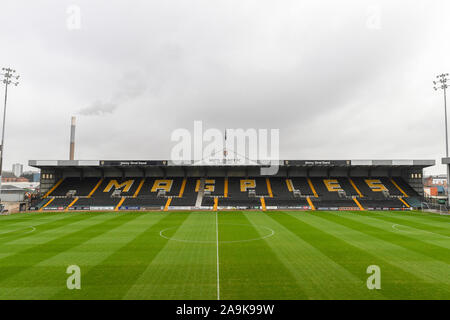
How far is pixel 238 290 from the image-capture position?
932cm

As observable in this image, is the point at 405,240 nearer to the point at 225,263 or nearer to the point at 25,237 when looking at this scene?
the point at 225,263

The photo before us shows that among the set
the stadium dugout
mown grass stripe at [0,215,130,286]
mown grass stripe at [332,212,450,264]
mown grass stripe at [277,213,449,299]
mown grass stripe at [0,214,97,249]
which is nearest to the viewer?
mown grass stripe at [277,213,449,299]

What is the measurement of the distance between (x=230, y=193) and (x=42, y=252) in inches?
1204

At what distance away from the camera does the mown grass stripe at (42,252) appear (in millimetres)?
11758

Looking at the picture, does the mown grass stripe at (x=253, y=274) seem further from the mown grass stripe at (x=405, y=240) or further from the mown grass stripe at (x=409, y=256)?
the mown grass stripe at (x=405, y=240)

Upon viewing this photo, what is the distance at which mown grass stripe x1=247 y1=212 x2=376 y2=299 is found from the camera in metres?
9.10

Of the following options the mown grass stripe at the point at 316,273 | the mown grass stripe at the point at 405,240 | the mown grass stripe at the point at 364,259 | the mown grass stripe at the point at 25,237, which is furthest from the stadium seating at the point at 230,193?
the mown grass stripe at the point at 316,273

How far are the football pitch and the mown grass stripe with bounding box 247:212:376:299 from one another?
4cm

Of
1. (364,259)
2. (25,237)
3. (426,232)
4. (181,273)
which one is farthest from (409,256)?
(25,237)

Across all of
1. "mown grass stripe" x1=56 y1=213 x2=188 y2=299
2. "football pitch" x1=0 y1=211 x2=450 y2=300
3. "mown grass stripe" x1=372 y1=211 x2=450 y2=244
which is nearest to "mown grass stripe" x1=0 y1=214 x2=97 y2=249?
"football pitch" x1=0 y1=211 x2=450 y2=300

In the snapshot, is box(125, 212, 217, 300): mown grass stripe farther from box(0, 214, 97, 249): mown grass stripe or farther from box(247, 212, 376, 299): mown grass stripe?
box(0, 214, 97, 249): mown grass stripe

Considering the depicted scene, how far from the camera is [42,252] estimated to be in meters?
14.7

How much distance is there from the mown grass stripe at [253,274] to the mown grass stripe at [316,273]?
0.35 m

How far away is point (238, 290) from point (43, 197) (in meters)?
43.1
